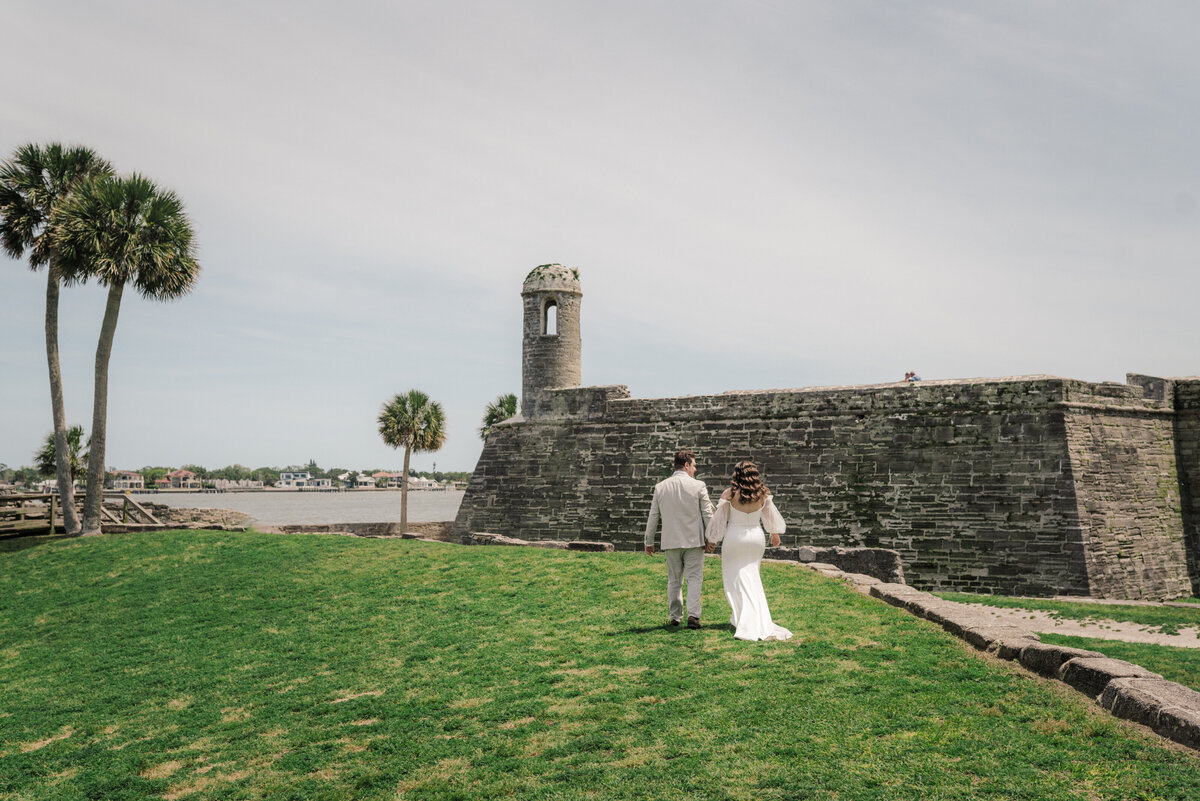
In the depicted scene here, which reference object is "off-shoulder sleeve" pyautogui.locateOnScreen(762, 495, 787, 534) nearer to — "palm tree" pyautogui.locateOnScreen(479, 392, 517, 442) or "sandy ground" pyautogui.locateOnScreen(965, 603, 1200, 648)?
"sandy ground" pyautogui.locateOnScreen(965, 603, 1200, 648)

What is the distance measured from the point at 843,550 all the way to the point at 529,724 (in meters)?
9.08

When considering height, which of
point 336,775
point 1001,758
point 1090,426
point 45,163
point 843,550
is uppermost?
point 45,163

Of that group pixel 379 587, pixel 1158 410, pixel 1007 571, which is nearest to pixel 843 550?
pixel 1007 571

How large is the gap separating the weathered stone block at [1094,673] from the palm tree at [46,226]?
2217 centimetres

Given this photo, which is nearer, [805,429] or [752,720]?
[752,720]

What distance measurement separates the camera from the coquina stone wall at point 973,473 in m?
15.4

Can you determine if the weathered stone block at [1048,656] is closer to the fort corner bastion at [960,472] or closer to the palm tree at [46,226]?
the fort corner bastion at [960,472]

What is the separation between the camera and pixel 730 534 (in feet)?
26.0

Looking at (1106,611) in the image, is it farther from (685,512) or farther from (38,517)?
(38,517)

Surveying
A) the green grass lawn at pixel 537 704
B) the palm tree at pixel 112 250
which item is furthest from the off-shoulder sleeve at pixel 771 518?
the palm tree at pixel 112 250

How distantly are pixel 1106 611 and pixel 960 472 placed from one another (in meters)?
4.44

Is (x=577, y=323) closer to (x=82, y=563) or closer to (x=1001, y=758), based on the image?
(x=82, y=563)

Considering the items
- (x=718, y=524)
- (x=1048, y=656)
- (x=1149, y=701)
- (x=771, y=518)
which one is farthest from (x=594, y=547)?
(x=1149, y=701)

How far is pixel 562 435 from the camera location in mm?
21719
